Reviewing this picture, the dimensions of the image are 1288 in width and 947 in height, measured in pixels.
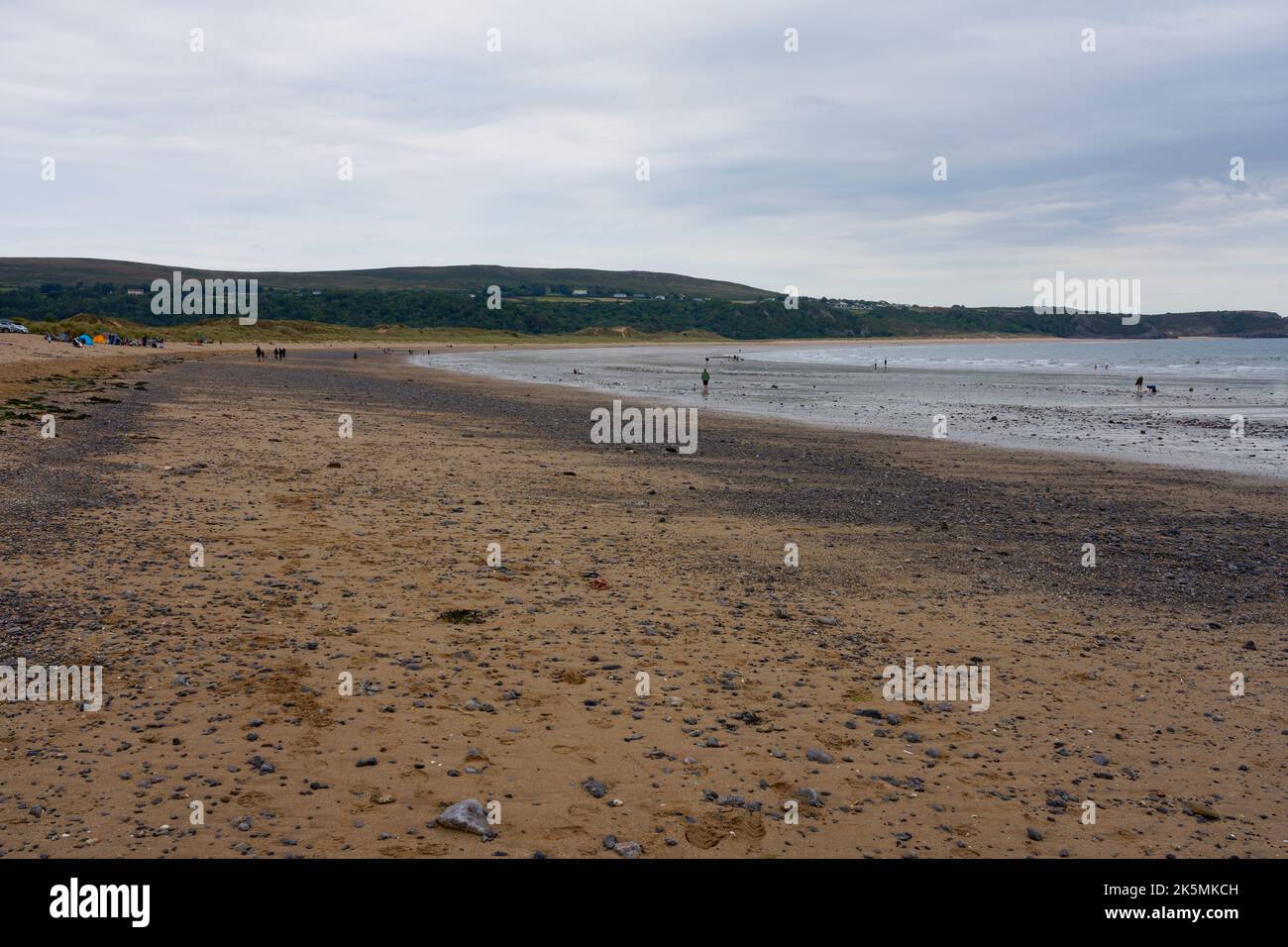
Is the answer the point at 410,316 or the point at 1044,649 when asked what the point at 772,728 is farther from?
the point at 410,316

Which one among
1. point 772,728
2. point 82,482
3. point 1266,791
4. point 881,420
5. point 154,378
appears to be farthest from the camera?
point 154,378

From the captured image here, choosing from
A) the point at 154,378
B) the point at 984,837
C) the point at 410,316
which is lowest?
the point at 984,837

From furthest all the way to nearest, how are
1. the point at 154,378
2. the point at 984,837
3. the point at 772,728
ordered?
the point at 154,378
the point at 772,728
the point at 984,837

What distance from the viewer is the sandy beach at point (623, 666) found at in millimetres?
5445

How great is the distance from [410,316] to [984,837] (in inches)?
7199

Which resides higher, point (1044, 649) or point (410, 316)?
point (410, 316)

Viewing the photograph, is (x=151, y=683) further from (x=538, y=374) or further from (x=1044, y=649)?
(x=538, y=374)

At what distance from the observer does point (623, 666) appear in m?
7.91

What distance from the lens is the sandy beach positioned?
545 centimetres

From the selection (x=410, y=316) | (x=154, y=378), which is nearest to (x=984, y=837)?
(x=154, y=378)

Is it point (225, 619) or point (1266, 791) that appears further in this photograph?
point (225, 619)

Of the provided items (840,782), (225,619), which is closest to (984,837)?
(840,782)

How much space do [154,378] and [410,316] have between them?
141 meters

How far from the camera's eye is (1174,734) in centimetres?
688
